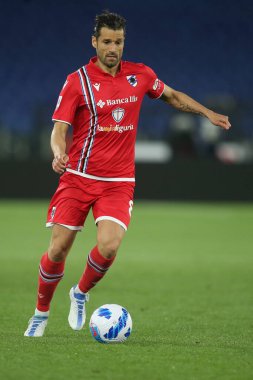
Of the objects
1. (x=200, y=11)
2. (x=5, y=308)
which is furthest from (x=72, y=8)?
(x=5, y=308)

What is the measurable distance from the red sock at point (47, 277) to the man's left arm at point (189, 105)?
146 centimetres

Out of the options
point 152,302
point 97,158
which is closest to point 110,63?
point 97,158

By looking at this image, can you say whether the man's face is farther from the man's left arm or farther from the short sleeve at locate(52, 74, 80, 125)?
the man's left arm

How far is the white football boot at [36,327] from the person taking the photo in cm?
640

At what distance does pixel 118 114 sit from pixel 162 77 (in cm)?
1721

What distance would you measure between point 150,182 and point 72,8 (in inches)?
178

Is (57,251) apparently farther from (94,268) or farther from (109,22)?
(109,22)

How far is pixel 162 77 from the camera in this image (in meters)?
23.5

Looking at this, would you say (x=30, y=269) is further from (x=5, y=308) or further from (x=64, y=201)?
(x=64, y=201)

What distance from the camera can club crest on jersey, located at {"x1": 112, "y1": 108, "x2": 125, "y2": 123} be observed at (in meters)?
6.46

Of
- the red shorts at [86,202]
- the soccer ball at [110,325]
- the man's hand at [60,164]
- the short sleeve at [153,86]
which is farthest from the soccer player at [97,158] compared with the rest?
the soccer ball at [110,325]

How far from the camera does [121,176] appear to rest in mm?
6547

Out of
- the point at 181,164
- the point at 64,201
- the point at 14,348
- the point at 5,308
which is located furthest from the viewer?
the point at 181,164

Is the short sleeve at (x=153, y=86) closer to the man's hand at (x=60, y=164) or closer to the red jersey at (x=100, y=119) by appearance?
the red jersey at (x=100, y=119)
